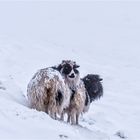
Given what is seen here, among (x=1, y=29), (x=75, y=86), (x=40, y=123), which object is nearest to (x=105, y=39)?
(x=1, y=29)

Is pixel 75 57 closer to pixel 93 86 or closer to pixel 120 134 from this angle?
pixel 93 86

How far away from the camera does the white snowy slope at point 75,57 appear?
315 inches

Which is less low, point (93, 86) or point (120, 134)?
point (93, 86)

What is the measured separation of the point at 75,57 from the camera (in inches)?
785

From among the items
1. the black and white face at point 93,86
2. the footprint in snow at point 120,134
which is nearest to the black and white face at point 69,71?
the black and white face at point 93,86

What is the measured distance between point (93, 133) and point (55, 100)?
0.81 metres

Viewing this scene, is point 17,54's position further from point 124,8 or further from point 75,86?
point 124,8

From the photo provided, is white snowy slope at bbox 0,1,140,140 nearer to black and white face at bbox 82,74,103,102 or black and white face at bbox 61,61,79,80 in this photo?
black and white face at bbox 82,74,103,102

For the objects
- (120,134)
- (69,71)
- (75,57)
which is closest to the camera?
(69,71)

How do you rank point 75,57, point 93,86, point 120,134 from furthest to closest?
point 75,57 < point 93,86 < point 120,134

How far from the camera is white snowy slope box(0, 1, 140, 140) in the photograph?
315 inches

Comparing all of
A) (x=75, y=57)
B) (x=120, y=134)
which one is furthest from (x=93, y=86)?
(x=75, y=57)

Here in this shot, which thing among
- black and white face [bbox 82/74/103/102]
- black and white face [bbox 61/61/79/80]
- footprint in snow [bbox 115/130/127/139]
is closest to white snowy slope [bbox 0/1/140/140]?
footprint in snow [bbox 115/130/127/139]

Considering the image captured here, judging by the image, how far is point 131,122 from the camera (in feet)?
40.8
